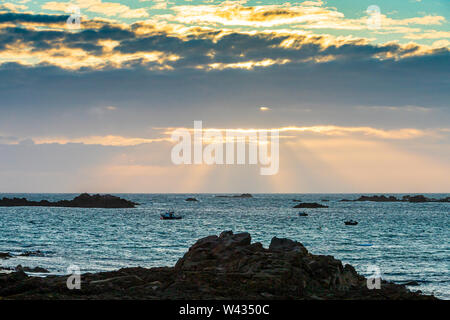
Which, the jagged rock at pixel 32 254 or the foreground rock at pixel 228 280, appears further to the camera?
the jagged rock at pixel 32 254

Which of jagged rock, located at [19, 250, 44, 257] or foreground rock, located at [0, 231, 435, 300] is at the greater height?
foreground rock, located at [0, 231, 435, 300]

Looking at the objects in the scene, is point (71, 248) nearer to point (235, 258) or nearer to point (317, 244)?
point (317, 244)

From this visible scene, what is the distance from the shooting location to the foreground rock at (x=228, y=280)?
816 inches

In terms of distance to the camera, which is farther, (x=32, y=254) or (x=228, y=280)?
(x=32, y=254)

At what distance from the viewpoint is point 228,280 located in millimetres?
22203

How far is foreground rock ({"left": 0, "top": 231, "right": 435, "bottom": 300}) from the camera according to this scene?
20.7m

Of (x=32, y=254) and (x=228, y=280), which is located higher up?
(x=228, y=280)

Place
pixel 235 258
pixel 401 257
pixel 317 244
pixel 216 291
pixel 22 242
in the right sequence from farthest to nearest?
pixel 317 244
pixel 22 242
pixel 401 257
pixel 235 258
pixel 216 291

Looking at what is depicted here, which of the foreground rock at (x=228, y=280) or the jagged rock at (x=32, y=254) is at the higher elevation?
the foreground rock at (x=228, y=280)

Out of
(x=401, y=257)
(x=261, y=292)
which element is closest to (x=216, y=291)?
(x=261, y=292)

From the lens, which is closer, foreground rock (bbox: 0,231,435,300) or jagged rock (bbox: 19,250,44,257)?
foreground rock (bbox: 0,231,435,300)
